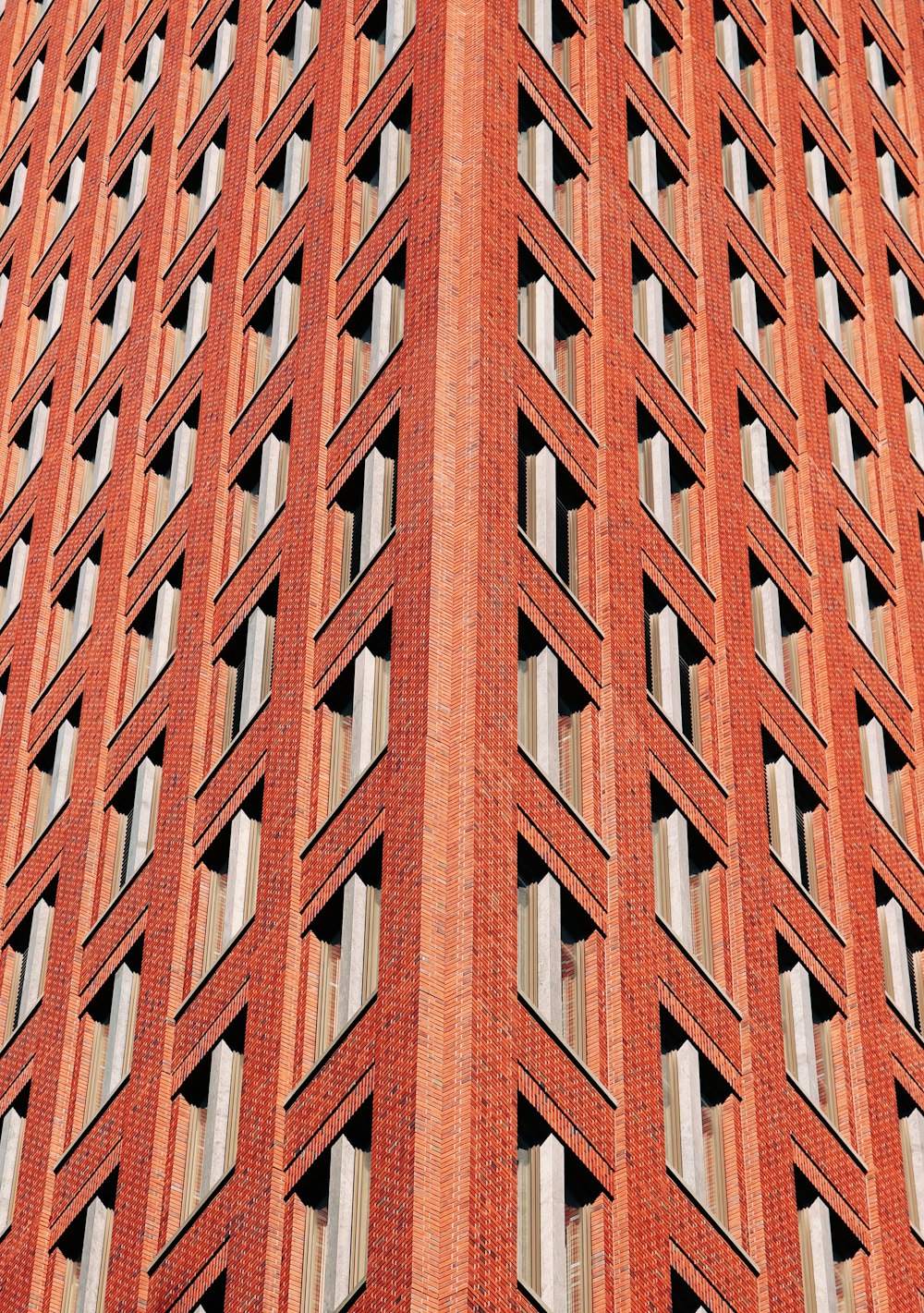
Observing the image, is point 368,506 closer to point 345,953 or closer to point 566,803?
point 566,803

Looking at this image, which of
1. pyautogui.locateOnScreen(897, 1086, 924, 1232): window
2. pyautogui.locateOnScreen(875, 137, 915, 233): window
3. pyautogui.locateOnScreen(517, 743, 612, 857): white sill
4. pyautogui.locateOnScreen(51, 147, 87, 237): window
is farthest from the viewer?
pyautogui.locateOnScreen(51, 147, 87, 237): window

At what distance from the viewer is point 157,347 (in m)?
59.4

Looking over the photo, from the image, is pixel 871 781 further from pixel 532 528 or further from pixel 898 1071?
pixel 532 528

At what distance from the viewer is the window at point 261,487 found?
5134cm

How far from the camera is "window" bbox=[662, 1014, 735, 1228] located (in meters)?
44.3

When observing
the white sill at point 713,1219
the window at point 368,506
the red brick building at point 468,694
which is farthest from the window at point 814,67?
the white sill at point 713,1219

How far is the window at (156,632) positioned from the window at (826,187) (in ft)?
61.3

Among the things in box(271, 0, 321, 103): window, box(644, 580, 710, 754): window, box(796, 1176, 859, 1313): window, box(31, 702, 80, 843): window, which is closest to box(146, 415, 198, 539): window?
box(31, 702, 80, 843): window

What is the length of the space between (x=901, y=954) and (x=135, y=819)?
14.4 metres

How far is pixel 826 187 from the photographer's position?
65438 millimetres

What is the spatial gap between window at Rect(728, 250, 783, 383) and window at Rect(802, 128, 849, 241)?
18.1 feet

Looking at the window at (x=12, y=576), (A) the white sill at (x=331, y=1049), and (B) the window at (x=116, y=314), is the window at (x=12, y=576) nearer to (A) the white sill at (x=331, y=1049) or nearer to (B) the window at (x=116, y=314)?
(B) the window at (x=116, y=314)

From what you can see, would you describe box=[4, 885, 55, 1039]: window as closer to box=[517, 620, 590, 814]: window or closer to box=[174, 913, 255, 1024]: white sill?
box=[174, 913, 255, 1024]: white sill

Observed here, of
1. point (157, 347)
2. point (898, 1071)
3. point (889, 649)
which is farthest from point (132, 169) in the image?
point (898, 1071)
